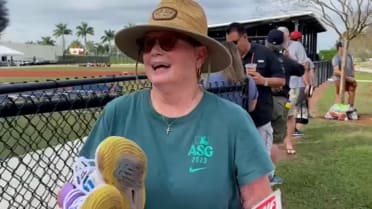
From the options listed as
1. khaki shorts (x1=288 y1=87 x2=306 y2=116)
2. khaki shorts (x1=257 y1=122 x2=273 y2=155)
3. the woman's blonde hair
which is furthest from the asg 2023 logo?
khaki shorts (x1=288 y1=87 x2=306 y2=116)

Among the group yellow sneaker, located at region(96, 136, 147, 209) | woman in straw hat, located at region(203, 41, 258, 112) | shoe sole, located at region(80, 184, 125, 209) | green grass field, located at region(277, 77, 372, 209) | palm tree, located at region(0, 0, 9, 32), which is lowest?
green grass field, located at region(277, 77, 372, 209)

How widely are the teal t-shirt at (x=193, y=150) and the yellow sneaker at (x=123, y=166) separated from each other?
314mm

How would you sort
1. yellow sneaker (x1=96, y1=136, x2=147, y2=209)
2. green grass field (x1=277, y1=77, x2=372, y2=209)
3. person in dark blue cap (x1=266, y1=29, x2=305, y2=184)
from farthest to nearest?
person in dark blue cap (x1=266, y1=29, x2=305, y2=184) < green grass field (x1=277, y1=77, x2=372, y2=209) < yellow sneaker (x1=96, y1=136, x2=147, y2=209)

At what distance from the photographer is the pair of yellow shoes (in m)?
1.48

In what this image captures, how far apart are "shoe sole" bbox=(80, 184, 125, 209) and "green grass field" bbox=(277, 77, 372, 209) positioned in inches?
171

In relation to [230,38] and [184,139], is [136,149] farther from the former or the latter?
[230,38]

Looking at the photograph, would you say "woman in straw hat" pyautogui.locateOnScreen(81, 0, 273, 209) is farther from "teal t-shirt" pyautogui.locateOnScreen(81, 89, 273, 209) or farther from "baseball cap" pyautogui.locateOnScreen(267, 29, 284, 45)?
"baseball cap" pyautogui.locateOnScreen(267, 29, 284, 45)

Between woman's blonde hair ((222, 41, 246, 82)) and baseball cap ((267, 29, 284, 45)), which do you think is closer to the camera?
woman's blonde hair ((222, 41, 246, 82))

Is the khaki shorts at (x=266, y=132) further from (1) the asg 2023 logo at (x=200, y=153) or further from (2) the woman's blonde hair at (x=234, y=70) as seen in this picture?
(1) the asg 2023 logo at (x=200, y=153)

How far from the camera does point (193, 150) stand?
197 centimetres

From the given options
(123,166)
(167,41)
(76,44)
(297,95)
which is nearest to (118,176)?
(123,166)

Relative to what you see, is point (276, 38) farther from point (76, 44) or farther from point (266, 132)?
point (76, 44)

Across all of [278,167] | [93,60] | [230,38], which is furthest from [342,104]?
[93,60]

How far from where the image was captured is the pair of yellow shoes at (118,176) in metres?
1.48
